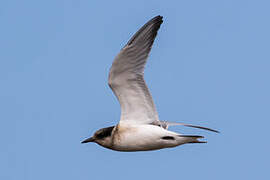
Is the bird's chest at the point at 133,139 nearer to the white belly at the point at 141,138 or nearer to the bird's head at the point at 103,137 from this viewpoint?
the white belly at the point at 141,138

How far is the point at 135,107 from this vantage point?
15.6 metres

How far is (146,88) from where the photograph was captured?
1551 cm

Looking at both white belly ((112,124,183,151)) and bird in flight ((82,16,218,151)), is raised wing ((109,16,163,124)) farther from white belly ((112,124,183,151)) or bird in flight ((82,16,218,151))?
white belly ((112,124,183,151))

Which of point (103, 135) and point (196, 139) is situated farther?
point (103, 135)

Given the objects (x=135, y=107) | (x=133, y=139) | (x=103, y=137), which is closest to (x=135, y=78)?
(x=135, y=107)

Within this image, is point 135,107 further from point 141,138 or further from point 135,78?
point 141,138

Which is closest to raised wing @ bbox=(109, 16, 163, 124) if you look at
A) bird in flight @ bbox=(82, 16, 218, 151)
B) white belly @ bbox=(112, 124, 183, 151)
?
bird in flight @ bbox=(82, 16, 218, 151)

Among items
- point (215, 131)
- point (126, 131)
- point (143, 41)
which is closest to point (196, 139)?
point (215, 131)

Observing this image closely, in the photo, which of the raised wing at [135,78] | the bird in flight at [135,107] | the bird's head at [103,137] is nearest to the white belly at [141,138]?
the bird in flight at [135,107]

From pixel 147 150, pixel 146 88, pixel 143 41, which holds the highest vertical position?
pixel 143 41

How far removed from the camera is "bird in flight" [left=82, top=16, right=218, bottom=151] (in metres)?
14.9

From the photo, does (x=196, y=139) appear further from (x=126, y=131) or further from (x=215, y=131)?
(x=126, y=131)

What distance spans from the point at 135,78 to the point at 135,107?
0.70m

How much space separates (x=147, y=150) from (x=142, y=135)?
1.24 ft
